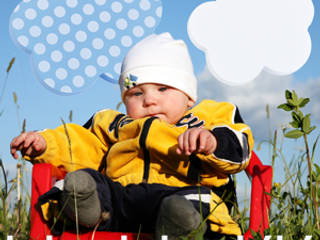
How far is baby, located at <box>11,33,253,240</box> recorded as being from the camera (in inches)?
56.6

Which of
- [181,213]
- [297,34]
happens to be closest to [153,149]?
[181,213]

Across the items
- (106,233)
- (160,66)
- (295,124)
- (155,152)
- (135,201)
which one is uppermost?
(160,66)

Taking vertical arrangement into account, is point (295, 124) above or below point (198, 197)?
above

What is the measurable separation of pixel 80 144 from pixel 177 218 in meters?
0.86

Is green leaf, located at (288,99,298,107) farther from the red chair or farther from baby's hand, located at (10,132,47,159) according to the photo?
baby's hand, located at (10,132,47,159)

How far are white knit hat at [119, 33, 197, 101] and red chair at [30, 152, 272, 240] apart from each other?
514 millimetres

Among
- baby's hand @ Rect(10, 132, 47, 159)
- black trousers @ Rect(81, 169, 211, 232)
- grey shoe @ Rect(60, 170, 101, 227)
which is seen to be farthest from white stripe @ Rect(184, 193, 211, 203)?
baby's hand @ Rect(10, 132, 47, 159)

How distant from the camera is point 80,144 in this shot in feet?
6.68

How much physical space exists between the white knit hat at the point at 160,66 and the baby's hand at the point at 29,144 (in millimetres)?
457

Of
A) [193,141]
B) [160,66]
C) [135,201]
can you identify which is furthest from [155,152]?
[160,66]

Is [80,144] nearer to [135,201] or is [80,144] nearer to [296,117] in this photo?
[135,201]

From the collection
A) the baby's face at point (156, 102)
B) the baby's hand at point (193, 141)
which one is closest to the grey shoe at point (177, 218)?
the baby's hand at point (193, 141)

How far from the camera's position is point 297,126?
1459 mm

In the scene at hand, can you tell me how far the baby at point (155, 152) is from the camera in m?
1.44
